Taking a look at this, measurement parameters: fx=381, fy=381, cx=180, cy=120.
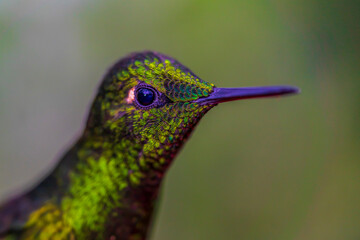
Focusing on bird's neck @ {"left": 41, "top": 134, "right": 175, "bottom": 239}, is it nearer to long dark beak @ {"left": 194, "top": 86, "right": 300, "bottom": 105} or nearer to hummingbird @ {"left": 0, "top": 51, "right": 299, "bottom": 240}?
hummingbird @ {"left": 0, "top": 51, "right": 299, "bottom": 240}

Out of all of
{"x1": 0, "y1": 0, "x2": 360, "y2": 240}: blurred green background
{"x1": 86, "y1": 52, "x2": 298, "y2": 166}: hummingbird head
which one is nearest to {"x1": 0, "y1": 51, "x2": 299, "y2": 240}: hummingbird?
{"x1": 86, "y1": 52, "x2": 298, "y2": 166}: hummingbird head

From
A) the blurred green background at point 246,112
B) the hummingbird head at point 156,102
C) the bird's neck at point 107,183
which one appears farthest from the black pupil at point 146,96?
the blurred green background at point 246,112

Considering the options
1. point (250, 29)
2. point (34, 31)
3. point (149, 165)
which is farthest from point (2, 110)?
point (149, 165)

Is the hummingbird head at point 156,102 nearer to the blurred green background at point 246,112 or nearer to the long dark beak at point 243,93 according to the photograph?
the long dark beak at point 243,93

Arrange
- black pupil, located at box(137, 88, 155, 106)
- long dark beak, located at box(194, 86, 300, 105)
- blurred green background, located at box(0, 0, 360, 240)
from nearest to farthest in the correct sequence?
long dark beak, located at box(194, 86, 300, 105) → black pupil, located at box(137, 88, 155, 106) → blurred green background, located at box(0, 0, 360, 240)

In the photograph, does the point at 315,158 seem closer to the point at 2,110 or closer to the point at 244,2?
the point at 244,2

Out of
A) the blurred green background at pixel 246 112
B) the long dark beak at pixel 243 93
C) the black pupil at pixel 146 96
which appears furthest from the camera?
the blurred green background at pixel 246 112
